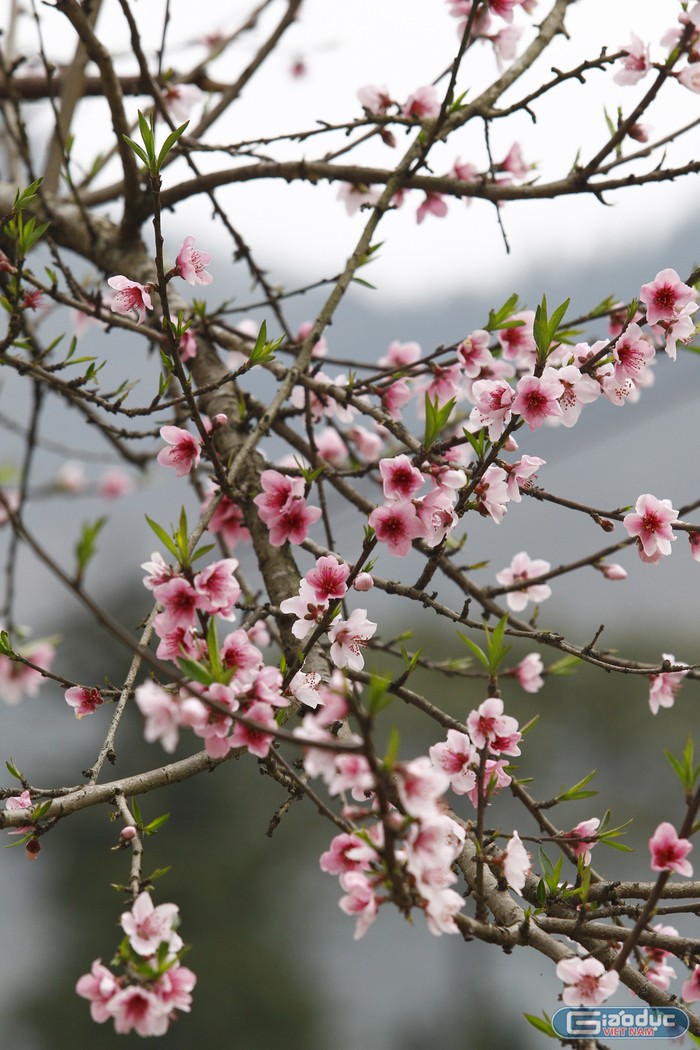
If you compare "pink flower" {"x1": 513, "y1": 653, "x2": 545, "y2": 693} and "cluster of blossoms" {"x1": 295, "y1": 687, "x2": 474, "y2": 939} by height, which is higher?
"pink flower" {"x1": 513, "y1": 653, "x2": 545, "y2": 693}

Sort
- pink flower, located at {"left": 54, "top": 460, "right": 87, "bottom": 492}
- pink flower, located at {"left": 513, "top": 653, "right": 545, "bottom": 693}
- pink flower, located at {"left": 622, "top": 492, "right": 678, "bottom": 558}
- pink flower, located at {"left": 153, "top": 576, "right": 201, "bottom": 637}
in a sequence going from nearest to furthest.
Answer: pink flower, located at {"left": 153, "top": 576, "right": 201, "bottom": 637} < pink flower, located at {"left": 622, "top": 492, "right": 678, "bottom": 558} < pink flower, located at {"left": 513, "top": 653, "right": 545, "bottom": 693} < pink flower, located at {"left": 54, "top": 460, "right": 87, "bottom": 492}

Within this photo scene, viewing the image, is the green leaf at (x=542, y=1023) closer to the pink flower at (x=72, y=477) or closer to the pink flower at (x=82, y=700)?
the pink flower at (x=82, y=700)

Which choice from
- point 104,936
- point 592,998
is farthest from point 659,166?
point 104,936

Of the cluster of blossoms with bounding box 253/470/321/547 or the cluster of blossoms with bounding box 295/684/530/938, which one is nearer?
the cluster of blossoms with bounding box 295/684/530/938

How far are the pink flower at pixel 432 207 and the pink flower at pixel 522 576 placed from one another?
0.79m

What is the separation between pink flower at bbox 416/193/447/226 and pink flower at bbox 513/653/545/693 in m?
1.01

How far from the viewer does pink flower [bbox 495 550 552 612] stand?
181 cm

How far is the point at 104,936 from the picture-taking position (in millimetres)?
9297

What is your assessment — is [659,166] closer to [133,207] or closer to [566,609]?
[133,207]

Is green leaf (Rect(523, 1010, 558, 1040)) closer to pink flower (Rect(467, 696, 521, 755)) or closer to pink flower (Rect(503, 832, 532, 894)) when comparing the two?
pink flower (Rect(503, 832, 532, 894))

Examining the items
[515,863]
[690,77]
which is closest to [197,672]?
[515,863]

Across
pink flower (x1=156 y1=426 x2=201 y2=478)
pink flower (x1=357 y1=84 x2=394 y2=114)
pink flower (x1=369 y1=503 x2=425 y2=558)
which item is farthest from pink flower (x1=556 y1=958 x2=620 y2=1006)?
pink flower (x1=357 y1=84 x2=394 y2=114)

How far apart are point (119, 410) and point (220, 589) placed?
1.71ft

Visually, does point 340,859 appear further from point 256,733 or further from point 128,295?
point 128,295
